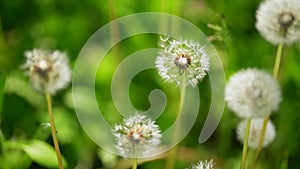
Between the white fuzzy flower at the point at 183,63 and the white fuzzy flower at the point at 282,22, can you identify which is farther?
the white fuzzy flower at the point at 282,22

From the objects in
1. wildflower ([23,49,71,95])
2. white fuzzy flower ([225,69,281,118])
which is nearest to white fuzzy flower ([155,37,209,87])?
white fuzzy flower ([225,69,281,118])

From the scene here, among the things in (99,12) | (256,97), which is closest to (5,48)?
(99,12)

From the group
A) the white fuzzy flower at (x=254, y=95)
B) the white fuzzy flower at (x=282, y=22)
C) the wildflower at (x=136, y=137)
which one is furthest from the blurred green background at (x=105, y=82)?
the wildflower at (x=136, y=137)

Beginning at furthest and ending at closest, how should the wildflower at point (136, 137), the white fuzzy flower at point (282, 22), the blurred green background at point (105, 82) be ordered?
1. the blurred green background at point (105, 82)
2. the white fuzzy flower at point (282, 22)
3. the wildflower at point (136, 137)

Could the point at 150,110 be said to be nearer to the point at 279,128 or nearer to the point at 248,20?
the point at 279,128

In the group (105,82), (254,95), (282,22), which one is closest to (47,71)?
(254,95)

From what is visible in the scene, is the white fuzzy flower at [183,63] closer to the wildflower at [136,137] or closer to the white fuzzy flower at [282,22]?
the wildflower at [136,137]
